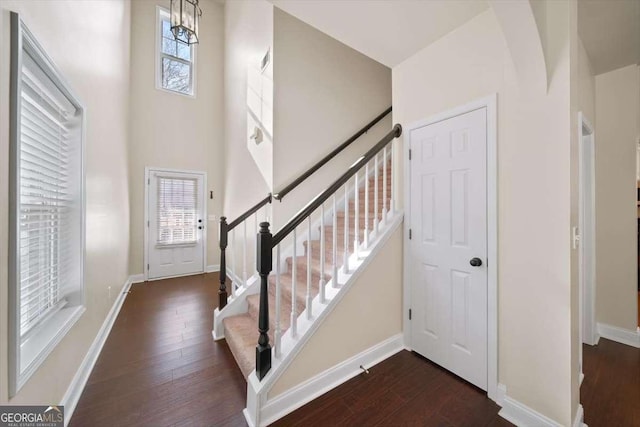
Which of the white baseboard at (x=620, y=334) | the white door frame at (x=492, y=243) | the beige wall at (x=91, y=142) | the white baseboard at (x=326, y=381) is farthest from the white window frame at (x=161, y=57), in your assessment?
the white baseboard at (x=620, y=334)

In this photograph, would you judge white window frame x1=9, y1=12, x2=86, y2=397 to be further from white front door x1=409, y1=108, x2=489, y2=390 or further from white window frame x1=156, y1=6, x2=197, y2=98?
white window frame x1=156, y1=6, x2=197, y2=98

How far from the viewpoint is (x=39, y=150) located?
1.43 m

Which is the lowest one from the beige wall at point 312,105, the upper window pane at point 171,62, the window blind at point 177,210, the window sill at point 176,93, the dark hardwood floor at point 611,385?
the dark hardwood floor at point 611,385

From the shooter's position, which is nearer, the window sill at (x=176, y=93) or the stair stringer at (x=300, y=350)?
the stair stringer at (x=300, y=350)

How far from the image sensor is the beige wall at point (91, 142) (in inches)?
40.7

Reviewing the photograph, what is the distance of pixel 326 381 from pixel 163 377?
1.30m

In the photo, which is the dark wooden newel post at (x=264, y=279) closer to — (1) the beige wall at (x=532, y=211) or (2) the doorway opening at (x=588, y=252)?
(1) the beige wall at (x=532, y=211)

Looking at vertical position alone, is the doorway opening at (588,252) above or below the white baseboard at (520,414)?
above

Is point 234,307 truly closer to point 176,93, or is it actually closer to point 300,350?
point 300,350

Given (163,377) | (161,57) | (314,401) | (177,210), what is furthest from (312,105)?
(161,57)

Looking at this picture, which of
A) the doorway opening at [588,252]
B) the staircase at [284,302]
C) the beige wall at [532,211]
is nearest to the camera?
the beige wall at [532,211]

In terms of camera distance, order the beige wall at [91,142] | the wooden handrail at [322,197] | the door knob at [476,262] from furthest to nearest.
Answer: the door knob at [476,262] < the wooden handrail at [322,197] < the beige wall at [91,142]

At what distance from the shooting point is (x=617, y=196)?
246 centimetres

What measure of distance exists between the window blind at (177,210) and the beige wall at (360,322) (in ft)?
14.1
